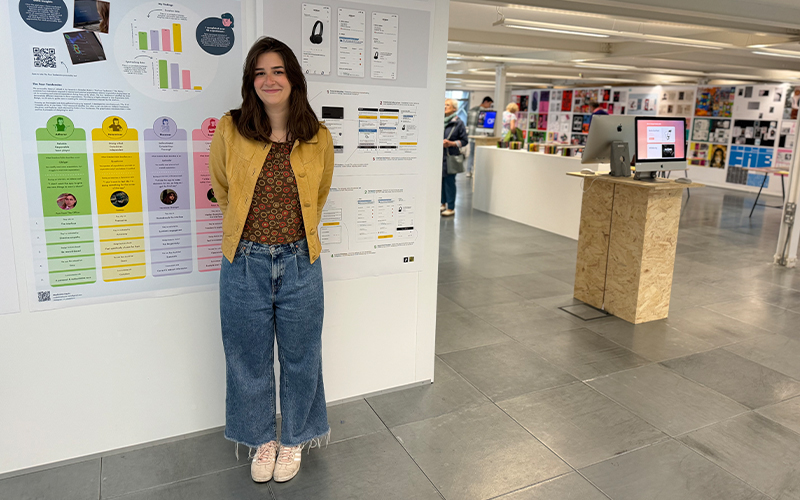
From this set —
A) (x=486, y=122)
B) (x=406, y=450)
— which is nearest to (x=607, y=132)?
(x=406, y=450)

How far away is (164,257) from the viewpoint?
2535 millimetres

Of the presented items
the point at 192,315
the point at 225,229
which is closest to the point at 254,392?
the point at 192,315

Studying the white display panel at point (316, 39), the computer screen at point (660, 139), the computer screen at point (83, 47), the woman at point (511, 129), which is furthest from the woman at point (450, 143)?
the computer screen at point (83, 47)

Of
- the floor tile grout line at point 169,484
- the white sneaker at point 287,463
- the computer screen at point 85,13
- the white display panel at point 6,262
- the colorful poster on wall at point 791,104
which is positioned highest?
the colorful poster on wall at point 791,104

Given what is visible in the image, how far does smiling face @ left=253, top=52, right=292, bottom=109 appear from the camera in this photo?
2.16 m

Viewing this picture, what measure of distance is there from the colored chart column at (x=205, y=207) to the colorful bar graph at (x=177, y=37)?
30cm

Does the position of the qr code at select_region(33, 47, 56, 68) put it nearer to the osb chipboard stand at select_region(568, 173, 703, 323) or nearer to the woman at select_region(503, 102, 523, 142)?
the osb chipboard stand at select_region(568, 173, 703, 323)

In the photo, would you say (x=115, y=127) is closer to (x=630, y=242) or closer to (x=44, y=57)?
(x=44, y=57)

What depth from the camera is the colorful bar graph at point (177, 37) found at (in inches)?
93.1

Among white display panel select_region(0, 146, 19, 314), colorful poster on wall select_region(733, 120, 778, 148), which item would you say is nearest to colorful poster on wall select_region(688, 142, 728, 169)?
colorful poster on wall select_region(733, 120, 778, 148)

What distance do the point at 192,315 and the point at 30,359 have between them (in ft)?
2.10

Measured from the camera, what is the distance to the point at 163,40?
2355 millimetres

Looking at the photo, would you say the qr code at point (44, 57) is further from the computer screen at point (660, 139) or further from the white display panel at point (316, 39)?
the computer screen at point (660, 139)

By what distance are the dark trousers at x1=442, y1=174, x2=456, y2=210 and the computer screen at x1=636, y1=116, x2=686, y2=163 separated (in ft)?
12.7
